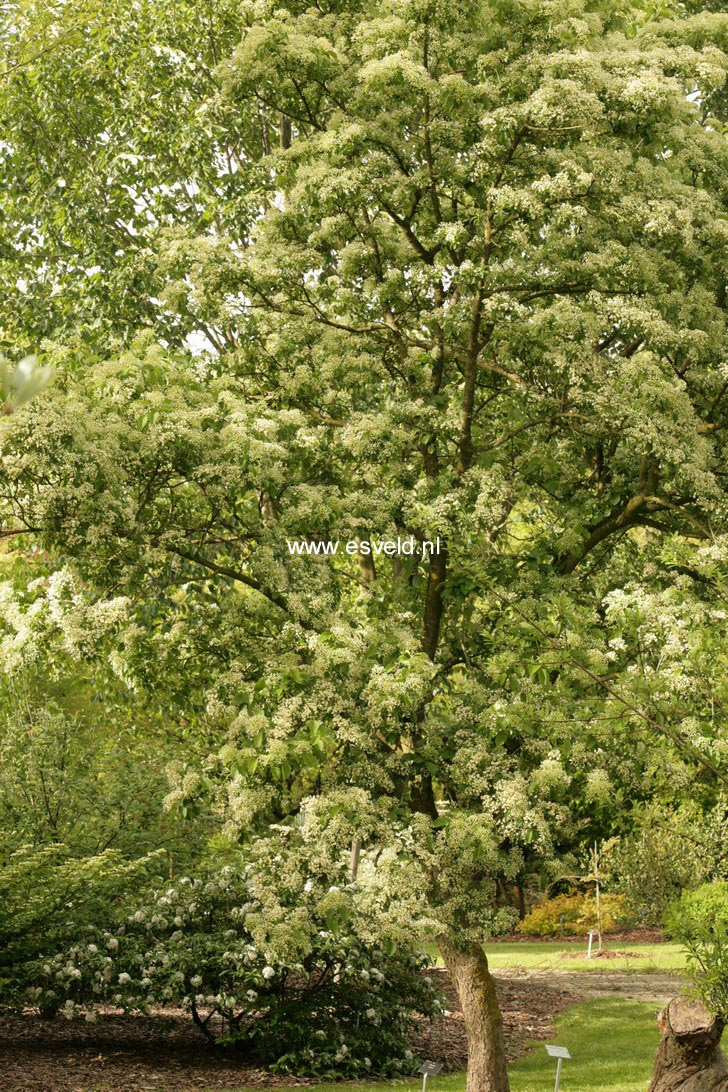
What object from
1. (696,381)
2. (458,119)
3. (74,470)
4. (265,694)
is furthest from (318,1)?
(265,694)

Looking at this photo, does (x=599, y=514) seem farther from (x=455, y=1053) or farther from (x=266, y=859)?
(x=455, y=1053)

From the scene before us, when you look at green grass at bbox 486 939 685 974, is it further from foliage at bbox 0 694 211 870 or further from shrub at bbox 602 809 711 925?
foliage at bbox 0 694 211 870

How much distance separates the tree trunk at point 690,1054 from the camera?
7.42 m

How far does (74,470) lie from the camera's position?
6016 mm

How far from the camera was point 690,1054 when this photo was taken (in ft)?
24.6

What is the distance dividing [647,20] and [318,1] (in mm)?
2929

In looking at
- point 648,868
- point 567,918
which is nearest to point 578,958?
point 648,868

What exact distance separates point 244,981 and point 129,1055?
1187 mm

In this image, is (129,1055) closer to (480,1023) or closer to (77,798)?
(77,798)

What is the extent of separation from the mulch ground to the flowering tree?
95.6 inches

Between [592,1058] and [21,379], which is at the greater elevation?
[21,379]

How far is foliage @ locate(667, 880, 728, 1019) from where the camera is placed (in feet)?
21.6

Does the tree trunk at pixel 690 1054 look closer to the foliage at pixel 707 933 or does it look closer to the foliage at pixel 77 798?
the foliage at pixel 707 933

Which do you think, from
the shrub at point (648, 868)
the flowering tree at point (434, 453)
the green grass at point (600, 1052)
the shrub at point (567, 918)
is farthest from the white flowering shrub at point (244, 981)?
the shrub at point (567, 918)
